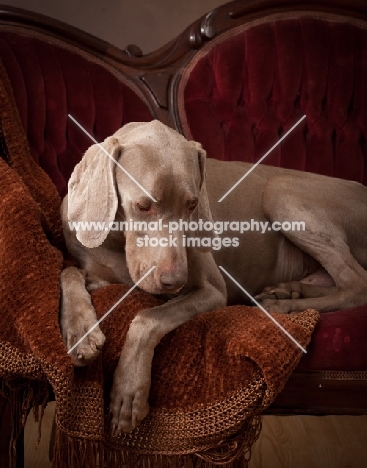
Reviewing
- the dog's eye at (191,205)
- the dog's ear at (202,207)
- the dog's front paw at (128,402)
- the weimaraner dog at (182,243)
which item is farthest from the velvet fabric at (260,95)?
the dog's front paw at (128,402)

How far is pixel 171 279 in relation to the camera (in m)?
1.51

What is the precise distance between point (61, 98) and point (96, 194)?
3.37 ft

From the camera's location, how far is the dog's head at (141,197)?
62.2 inches

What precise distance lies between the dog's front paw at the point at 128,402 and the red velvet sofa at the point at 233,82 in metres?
1.20

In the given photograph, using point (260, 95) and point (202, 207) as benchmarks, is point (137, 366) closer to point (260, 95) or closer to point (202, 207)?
point (202, 207)

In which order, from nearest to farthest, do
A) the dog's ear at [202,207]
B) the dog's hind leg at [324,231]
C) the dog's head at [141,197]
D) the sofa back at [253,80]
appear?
the dog's head at [141,197] < the dog's ear at [202,207] < the dog's hind leg at [324,231] < the sofa back at [253,80]

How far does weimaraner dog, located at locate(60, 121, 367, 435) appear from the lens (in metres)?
1.53

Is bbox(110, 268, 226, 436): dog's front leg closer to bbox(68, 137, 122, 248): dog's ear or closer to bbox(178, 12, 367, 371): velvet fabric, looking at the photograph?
bbox(68, 137, 122, 248): dog's ear

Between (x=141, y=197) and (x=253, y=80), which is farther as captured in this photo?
(x=253, y=80)

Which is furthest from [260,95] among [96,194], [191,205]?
[96,194]

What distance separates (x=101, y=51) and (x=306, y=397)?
1623 millimetres

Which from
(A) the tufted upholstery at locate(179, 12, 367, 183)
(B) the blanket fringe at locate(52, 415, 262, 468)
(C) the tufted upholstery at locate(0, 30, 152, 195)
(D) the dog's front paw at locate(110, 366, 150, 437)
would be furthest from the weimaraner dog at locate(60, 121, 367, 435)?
(C) the tufted upholstery at locate(0, 30, 152, 195)

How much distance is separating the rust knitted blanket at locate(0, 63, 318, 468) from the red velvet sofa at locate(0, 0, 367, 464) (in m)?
1.03

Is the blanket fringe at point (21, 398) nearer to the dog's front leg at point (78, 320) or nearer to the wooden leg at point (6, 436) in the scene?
the wooden leg at point (6, 436)
